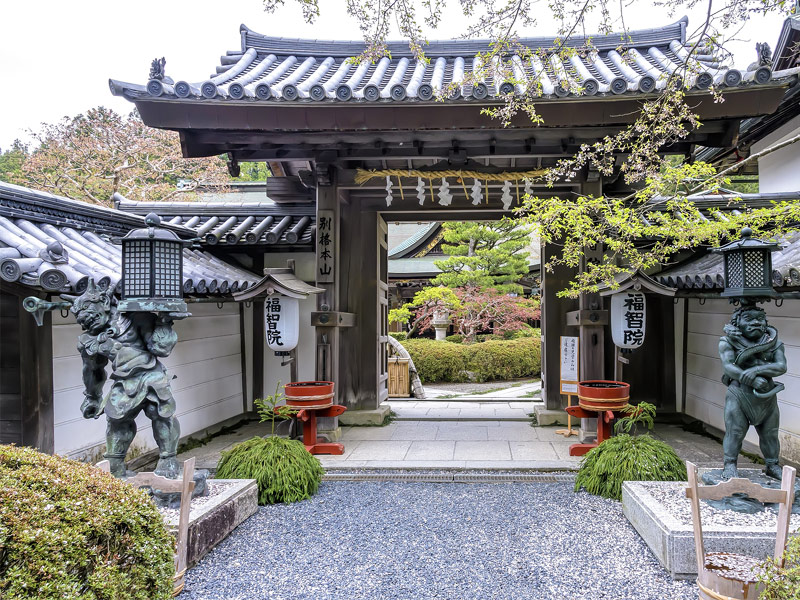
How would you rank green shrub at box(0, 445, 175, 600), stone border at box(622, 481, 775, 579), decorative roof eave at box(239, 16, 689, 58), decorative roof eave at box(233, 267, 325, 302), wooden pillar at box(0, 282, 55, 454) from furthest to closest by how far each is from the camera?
decorative roof eave at box(239, 16, 689, 58)
decorative roof eave at box(233, 267, 325, 302)
wooden pillar at box(0, 282, 55, 454)
stone border at box(622, 481, 775, 579)
green shrub at box(0, 445, 175, 600)

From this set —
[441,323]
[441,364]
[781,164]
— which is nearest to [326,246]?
[781,164]

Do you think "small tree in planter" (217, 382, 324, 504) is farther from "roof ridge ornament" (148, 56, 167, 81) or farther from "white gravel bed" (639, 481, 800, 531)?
"roof ridge ornament" (148, 56, 167, 81)

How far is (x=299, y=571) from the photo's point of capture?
3564 millimetres

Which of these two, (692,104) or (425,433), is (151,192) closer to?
(425,433)

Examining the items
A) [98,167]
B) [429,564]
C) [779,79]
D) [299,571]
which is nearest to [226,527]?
[299,571]

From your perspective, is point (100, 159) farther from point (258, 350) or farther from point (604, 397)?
point (604, 397)

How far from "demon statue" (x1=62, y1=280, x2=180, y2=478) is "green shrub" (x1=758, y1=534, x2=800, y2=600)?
394 centimetres

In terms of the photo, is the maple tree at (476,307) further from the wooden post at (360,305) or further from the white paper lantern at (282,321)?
the white paper lantern at (282,321)

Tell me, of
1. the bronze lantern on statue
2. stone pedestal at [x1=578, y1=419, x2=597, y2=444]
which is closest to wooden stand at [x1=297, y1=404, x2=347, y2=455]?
the bronze lantern on statue

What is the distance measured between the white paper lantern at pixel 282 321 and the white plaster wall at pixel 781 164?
316 inches

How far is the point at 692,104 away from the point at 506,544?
5.05 m

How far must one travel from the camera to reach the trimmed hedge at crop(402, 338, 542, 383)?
51.3 feet

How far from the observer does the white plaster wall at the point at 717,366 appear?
5590 mm

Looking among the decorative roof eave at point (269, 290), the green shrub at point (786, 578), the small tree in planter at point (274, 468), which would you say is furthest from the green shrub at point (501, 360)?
the green shrub at point (786, 578)
